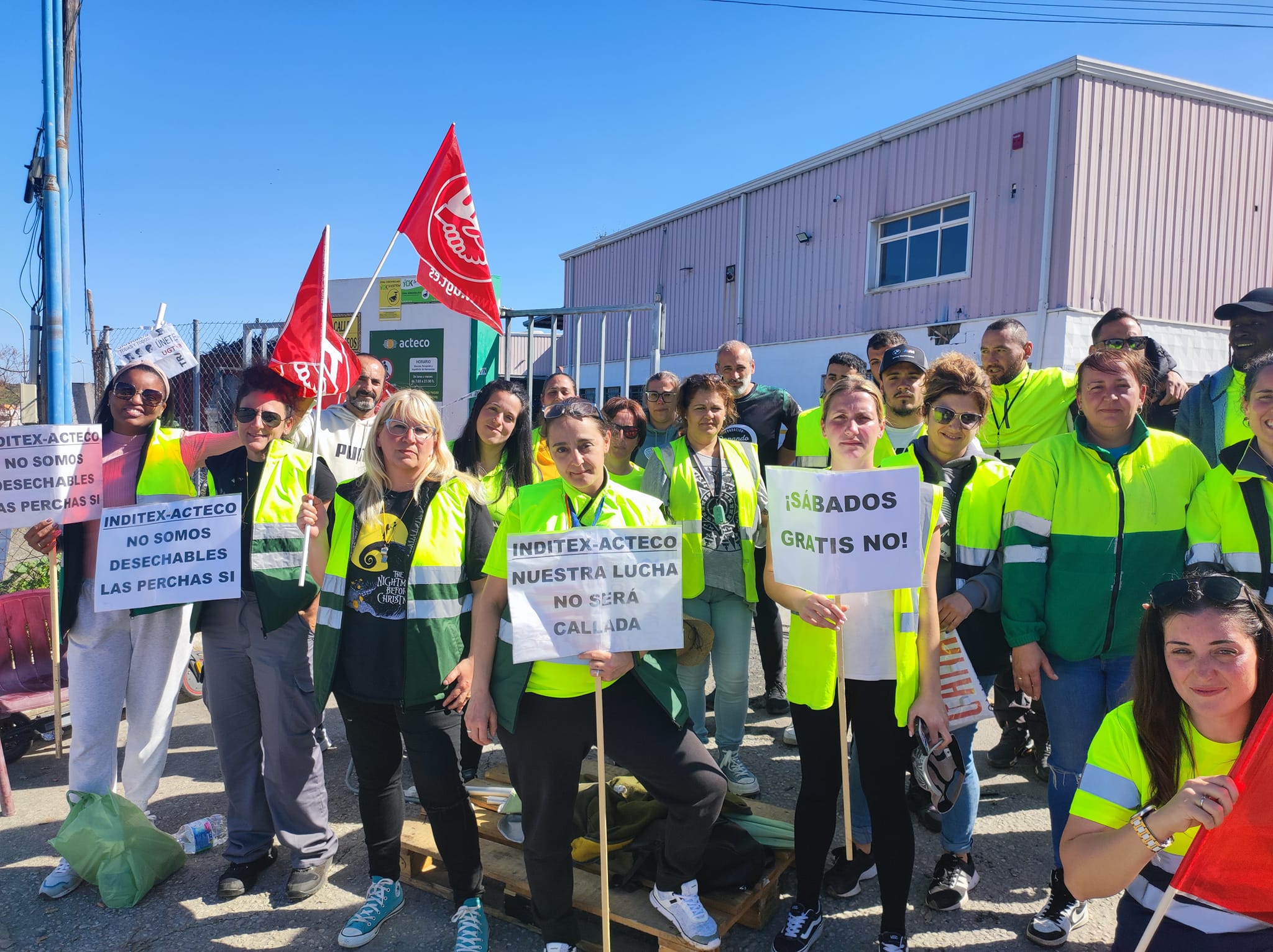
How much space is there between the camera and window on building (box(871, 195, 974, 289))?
530 inches

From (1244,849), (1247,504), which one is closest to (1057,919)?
(1244,849)

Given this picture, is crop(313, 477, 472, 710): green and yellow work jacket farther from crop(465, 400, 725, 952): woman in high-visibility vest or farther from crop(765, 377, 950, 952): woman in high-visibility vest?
crop(765, 377, 950, 952): woman in high-visibility vest

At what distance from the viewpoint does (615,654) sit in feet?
8.79

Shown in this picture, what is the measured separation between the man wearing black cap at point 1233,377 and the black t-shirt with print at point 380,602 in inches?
130

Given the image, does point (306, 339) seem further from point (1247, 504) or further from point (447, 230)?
point (1247, 504)

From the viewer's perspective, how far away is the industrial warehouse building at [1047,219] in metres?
11.9

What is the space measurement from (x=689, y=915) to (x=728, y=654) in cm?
155

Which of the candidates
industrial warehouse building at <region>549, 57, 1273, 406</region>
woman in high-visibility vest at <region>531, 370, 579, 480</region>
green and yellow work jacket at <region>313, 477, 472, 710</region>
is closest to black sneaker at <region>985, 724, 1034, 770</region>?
woman in high-visibility vest at <region>531, 370, 579, 480</region>

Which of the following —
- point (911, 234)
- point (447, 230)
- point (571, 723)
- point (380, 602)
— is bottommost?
point (571, 723)

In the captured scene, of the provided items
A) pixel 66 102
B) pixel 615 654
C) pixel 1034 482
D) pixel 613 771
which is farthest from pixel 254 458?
pixel 66 102

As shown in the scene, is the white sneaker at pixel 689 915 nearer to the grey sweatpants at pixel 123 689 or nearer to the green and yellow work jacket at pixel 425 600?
the green and yellow work jacket at pixel 425 600

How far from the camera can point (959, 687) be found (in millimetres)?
2941

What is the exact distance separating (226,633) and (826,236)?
1464cm

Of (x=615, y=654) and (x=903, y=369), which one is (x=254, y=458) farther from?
(x=903, y=369)
